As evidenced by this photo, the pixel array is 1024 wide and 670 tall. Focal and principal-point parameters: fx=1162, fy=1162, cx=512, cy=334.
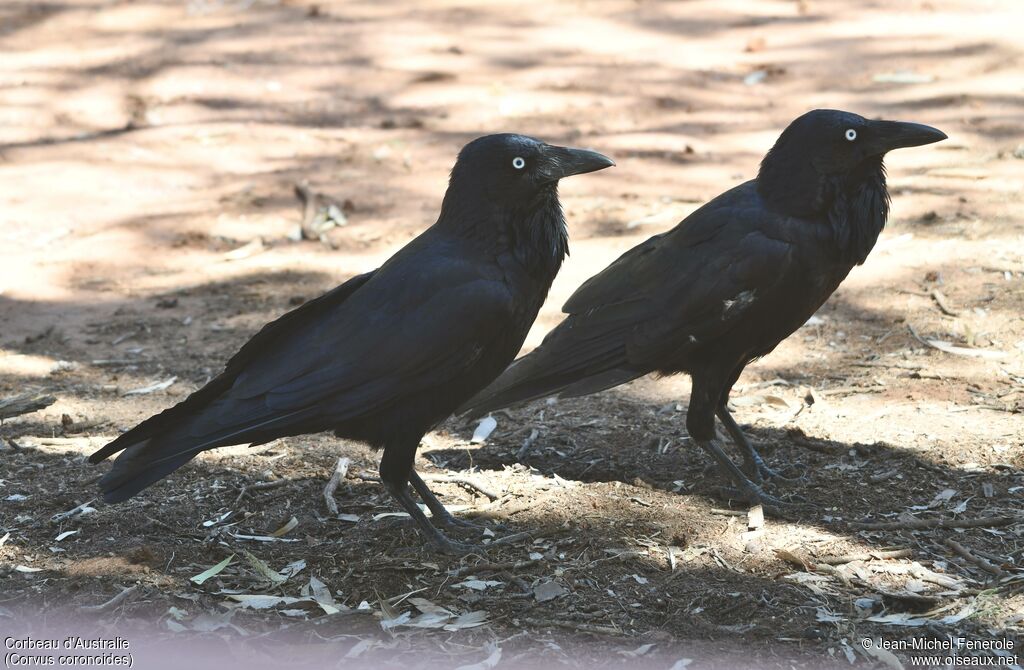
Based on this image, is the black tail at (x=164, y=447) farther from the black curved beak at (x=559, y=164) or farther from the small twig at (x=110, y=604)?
the black curved beak at (x=559, y=164)

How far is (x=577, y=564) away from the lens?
393cm

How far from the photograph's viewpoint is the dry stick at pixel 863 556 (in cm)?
387

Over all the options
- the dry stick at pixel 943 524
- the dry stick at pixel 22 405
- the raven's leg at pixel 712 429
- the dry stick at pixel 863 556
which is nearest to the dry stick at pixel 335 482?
the dry stick at pixel 22 405

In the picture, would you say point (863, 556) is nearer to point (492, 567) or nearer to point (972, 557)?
point (972, 557)

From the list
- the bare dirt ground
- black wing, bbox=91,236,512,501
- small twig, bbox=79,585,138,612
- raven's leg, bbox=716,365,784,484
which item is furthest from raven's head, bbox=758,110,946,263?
small twig, bbox=79,585,138,612

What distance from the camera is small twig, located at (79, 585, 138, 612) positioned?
3656 mm

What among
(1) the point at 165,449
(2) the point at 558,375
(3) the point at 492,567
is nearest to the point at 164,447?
(1) the point at 165,449

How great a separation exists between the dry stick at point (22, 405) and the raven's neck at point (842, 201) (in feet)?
10.1

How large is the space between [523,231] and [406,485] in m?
1.00

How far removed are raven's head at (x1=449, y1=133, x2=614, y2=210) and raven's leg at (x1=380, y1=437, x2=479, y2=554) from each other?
914 millimetres

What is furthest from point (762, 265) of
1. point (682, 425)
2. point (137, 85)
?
point (137, 85)

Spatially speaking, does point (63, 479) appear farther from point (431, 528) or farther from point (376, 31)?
point (376, 31)

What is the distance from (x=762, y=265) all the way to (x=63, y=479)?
284 centimetres

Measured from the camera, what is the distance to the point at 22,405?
16.1ft
